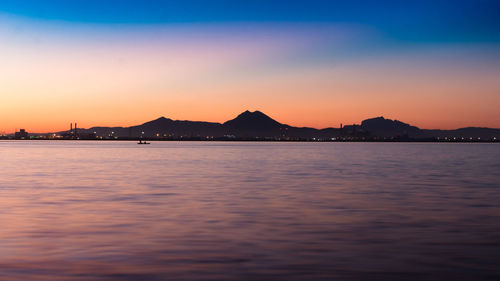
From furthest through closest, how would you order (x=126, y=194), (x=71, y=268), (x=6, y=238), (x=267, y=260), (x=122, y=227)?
1. (x=126, y=194)
2. (x=122, y=227)
3. (x=6, y=238)
4. (x=267, y=260)
5. (x=71, y=268)

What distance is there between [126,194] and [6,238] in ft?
56.7

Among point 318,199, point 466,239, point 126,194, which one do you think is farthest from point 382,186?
point 466,239

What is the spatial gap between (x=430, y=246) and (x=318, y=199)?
50.5 feet

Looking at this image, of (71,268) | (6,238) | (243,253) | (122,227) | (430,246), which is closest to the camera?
(71,268)

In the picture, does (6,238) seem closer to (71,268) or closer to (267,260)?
(71,268)

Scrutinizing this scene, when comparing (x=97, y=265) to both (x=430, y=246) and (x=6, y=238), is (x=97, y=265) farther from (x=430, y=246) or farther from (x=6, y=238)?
(x=430, y=246)

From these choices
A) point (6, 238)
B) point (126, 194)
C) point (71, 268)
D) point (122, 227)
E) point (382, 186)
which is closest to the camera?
point (71, 268)

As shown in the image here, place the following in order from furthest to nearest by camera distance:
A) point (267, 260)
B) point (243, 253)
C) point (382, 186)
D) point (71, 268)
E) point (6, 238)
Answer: point (382, 186) < point (6, 238) < point (243, 253) < point (267, 260) < point (71, 268)

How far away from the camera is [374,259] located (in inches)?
631

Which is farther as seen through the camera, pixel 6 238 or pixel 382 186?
pixel 382 186

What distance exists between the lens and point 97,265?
15.1 m

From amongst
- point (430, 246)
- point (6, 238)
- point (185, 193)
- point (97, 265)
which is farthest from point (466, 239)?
point (185, 193)

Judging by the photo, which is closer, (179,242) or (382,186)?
(179,242)

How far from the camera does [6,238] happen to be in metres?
19.4
